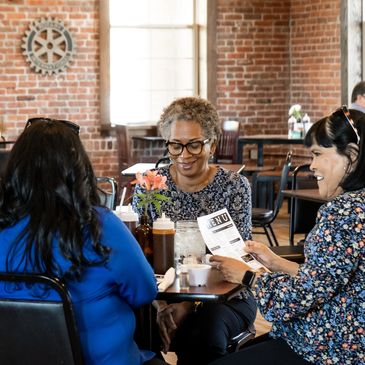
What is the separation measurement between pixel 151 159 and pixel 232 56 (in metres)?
1.62

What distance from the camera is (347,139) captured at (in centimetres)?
261

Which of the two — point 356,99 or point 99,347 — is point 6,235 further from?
point 356,99

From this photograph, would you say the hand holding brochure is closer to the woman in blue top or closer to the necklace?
the necklace

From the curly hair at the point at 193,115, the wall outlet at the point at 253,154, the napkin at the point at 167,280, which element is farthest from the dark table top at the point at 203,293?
the wall outlet at the point at 253,154

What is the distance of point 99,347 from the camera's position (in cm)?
230

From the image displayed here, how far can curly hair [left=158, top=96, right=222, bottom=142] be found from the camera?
3619 mm

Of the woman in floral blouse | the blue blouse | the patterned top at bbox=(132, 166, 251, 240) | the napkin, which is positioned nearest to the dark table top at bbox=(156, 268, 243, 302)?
the napkin

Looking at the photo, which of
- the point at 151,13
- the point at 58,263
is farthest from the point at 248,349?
the point at 151,13

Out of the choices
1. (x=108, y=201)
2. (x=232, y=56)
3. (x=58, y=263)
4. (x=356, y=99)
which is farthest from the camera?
(x=232, y=56)

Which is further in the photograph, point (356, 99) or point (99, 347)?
point (356, 99)

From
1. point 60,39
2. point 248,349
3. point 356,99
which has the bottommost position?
point 248,349

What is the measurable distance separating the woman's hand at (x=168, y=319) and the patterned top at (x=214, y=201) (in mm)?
413

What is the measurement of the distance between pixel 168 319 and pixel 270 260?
49cm

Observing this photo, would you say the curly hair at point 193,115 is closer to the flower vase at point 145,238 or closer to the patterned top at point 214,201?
the patterned top at point 214,201
